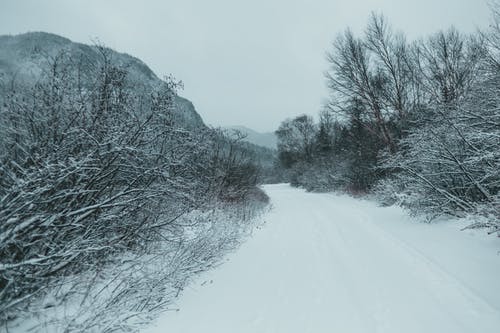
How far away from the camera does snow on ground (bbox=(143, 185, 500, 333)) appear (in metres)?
3.16

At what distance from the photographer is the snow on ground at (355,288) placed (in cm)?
316

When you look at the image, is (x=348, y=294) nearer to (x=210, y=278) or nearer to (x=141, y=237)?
(x=210, y=278)

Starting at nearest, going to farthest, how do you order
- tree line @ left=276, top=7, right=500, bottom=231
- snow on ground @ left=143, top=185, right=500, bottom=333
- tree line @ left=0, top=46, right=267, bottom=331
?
tree line @ left=0, top=46, right=267, bottom=331 → snow on ground @ left=143, top=185, right=500, bottom=333 → tree line @ left=276, top=7, right=500, bottom=231

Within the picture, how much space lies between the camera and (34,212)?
2.84 meters

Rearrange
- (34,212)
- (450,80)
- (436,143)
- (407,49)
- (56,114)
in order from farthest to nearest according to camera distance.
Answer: (407,49) → (450,80) → (436,143) → (56,114) → (34,212)

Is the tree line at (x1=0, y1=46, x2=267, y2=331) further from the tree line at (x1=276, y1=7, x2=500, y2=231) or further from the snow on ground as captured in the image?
the tree line at (x1=276, y1=7, x2=500, y2=231)

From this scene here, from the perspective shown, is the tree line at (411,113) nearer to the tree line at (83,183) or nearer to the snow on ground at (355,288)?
the snow on ground at (355,288)

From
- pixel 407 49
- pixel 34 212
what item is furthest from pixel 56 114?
pixel 407 49

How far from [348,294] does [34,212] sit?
423 centimetres

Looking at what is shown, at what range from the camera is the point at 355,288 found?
4.05 m

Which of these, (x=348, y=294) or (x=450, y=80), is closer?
(x=348, y=294)

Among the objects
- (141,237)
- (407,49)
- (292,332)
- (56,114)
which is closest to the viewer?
(292,332)

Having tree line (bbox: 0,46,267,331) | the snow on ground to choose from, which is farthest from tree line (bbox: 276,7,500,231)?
tree line (bbox: 0,46,267,331)

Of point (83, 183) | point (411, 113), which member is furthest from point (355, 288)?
point (411, 113)
